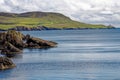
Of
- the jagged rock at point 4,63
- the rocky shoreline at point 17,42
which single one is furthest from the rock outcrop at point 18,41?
the jagged rock at point 4,63

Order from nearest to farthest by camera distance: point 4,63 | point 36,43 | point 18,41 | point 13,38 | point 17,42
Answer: point 4,63 → point 13,38 → point 17,42 → point 18,41 → point 36,43

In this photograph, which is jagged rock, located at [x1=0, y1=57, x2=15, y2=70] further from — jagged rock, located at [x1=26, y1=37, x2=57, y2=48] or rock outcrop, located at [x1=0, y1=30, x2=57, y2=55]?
jagged rock, located at [x1=26, y1=37, x2=57, y2=48]

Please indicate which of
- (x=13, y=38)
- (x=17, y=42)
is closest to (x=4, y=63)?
(x=13, y=38)

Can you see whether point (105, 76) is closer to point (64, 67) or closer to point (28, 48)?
point (64, 67)

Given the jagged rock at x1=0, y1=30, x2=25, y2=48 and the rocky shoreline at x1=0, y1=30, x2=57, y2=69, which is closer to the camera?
the rocky shoreline at x1=0, y1=30, x2=57, y2=69

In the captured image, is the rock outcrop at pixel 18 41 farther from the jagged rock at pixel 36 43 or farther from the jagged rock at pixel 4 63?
the jagged rock at pixel 4 63

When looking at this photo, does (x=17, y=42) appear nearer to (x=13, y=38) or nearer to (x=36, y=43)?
(x=13, y=38)

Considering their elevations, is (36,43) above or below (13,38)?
below

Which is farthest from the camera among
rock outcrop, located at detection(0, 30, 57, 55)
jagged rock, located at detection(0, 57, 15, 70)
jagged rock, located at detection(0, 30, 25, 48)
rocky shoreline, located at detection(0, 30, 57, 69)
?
jagged rock, located at detection(0, 30, 25, 48)

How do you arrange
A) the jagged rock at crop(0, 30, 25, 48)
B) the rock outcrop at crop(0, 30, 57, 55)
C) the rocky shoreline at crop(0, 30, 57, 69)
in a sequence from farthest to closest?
1. the jagged rock at crop(0, 30, 25, 48)
2. the rock outcrop at crop(0, 30, 57, 55)
3. the rocky shoreline at crop(0, 30, 57, 69)

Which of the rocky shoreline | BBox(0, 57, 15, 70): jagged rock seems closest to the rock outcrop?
the rocky shoreline

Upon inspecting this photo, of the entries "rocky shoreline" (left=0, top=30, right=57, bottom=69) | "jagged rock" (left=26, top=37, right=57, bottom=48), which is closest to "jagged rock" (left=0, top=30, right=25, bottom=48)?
"rocky shoreline" (left=0, top=30, right=57, bottom=69)

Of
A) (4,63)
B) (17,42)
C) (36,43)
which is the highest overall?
(4,63)

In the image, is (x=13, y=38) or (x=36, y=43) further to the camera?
(x=36, y=43)
